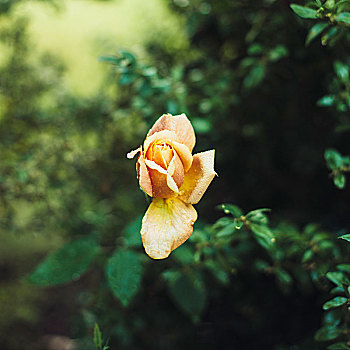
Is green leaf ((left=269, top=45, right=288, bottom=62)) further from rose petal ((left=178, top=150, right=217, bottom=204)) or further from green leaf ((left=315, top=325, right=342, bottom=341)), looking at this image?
green leaf ((left=315, top=325, right=342, bottom=341))

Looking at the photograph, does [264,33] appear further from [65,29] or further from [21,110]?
[65,29]

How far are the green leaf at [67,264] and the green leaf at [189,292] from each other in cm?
18

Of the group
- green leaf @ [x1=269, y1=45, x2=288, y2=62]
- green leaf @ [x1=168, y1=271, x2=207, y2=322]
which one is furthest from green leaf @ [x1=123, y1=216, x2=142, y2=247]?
green leaf @ [x1=269, y1=45, x2=288, y2=62]

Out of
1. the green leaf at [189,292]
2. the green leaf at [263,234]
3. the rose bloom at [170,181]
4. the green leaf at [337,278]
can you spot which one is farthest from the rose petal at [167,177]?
the green leaf at [189,292]

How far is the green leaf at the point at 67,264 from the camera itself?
2.53ft

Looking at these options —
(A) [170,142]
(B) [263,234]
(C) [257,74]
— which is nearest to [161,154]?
(A) [170,142]

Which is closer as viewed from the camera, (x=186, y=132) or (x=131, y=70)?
(x=186, y=132)

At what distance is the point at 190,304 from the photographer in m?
0.80

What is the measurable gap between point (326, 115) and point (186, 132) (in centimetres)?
52

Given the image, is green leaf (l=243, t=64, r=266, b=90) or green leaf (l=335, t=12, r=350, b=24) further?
green leaf (l=243, t=64, r=266, b=90)

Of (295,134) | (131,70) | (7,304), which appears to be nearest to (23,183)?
(131,70)

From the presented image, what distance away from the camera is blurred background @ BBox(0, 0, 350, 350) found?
78 cm

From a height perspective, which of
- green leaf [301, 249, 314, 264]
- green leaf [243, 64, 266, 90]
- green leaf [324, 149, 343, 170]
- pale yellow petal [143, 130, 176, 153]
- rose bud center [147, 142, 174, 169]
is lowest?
green leaf [301, 249, 314, 264]

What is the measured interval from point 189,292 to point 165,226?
1.31ft
